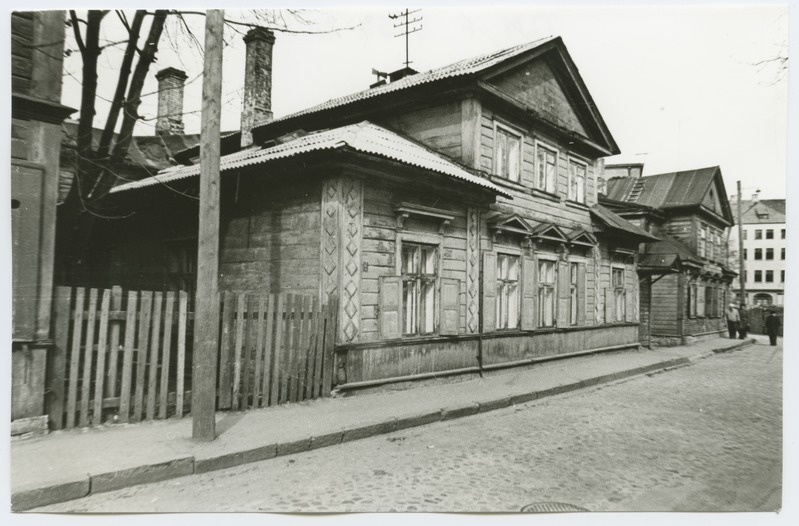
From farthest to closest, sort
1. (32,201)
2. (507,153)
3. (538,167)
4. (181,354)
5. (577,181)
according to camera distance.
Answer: (577,181)
(538,167)
(507,153)
(181,354)
(32,201)

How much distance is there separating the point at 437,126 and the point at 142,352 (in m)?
7.77

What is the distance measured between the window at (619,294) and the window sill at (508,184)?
5.90 metres

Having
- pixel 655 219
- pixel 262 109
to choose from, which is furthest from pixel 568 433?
pixel 655 219

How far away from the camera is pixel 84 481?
14.8 feet

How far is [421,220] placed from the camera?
31.7ft

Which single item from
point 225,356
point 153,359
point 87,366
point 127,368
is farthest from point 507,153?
point 87,366

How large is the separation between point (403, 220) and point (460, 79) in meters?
3.74

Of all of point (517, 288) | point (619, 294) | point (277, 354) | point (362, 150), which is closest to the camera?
point (277, 354)

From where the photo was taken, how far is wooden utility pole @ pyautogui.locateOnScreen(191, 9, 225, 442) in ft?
18.2

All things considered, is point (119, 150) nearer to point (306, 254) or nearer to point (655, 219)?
point (306, 254)

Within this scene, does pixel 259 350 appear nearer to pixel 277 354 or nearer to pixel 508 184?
pixel 277 354

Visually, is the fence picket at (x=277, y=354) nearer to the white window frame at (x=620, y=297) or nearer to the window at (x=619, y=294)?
the white window frame at (x=620, y=297)

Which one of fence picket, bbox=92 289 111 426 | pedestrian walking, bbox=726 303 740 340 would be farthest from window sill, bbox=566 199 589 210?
pedestrian walking, bbox=726 303 740 340

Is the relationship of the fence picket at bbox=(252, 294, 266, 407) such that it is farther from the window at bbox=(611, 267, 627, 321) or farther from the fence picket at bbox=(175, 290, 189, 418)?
the window at bbox=(611, 267, 627, 321)
